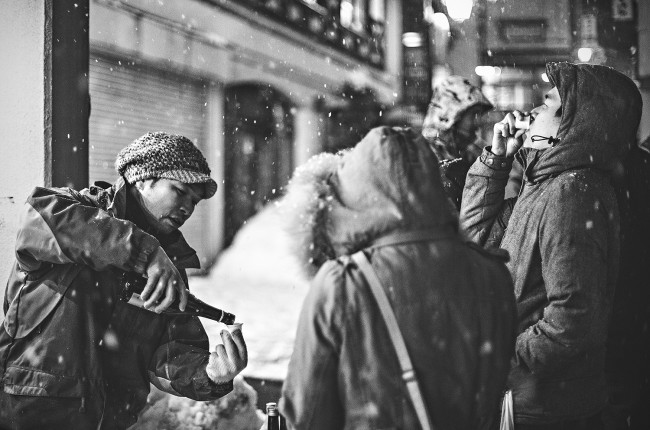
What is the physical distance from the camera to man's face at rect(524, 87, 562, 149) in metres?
3.09

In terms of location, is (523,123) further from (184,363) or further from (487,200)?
(184,363)

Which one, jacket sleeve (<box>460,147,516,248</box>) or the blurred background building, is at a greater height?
the blurred background building

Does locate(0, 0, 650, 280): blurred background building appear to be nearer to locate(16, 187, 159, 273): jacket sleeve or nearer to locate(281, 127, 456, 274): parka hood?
locate(16, 187, 159, 273): jacket sleeve

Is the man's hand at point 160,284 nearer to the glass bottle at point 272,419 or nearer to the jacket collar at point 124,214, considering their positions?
the jacket collar at point 124,214

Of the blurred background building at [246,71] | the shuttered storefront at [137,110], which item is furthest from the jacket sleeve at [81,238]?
the shuttered storefront at [137,110]

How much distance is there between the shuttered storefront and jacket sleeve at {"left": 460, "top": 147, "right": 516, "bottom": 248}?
5680 mm

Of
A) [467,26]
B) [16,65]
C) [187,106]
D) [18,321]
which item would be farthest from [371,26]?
[18,321]

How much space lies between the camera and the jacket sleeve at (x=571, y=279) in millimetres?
2588

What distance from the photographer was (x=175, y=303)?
2523 mm

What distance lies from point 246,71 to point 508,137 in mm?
9654

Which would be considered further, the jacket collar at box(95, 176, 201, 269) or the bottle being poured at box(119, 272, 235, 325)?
the jacket collar at box(95, 176, 201, 269)

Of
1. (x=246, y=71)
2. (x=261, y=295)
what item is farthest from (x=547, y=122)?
(x=246, y=71)

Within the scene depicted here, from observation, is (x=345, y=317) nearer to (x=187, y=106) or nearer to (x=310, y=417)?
(x=310, y=417)

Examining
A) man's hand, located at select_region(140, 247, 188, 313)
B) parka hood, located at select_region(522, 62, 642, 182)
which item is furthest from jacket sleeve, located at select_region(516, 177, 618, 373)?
man's hand, located at select_region(140, 247, 188, 313)
